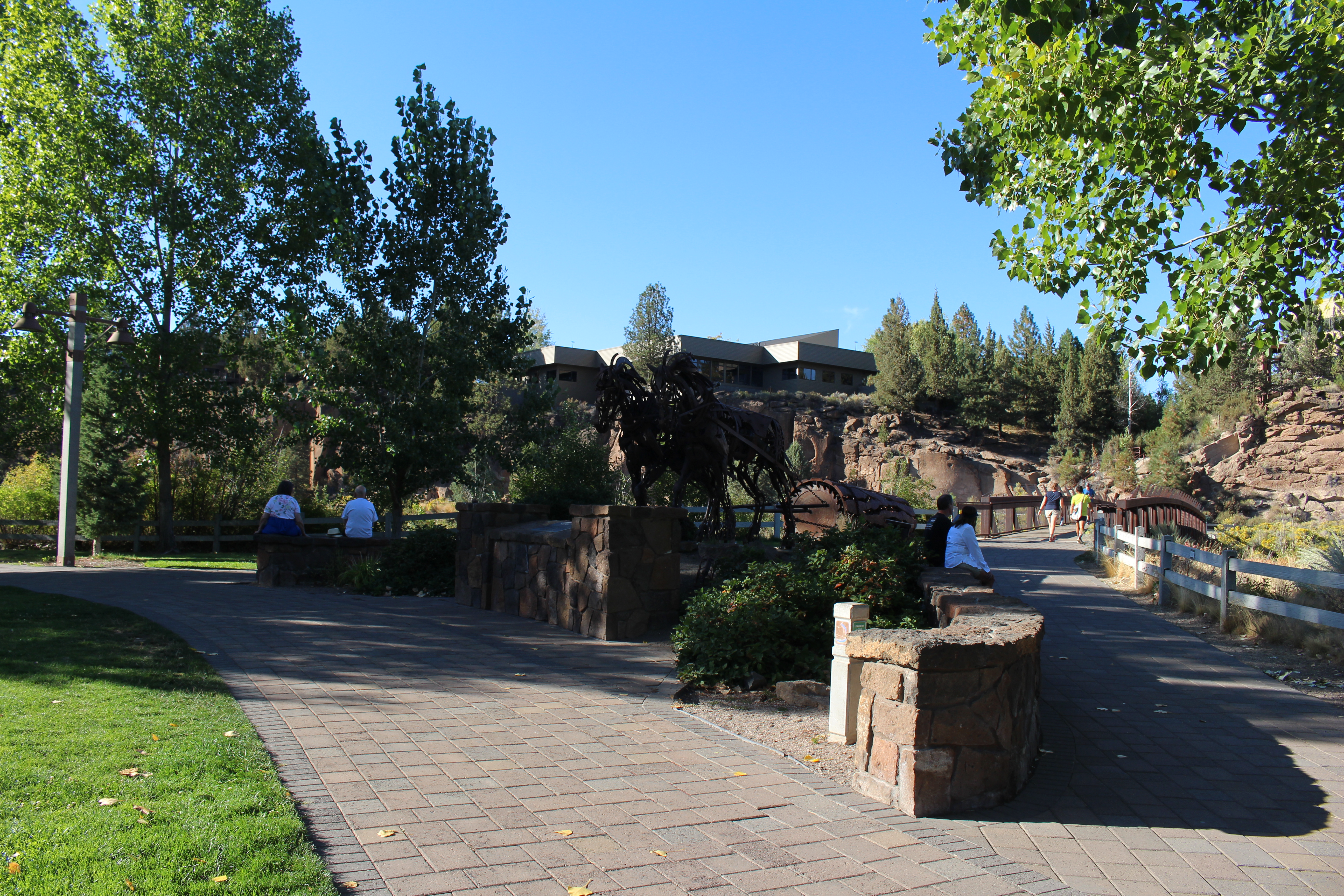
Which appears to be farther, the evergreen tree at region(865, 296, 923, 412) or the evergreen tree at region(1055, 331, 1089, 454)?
the evergreen tree at region(865, 296, 923, 412)

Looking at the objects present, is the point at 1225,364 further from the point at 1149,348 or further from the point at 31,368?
the point at 31,368

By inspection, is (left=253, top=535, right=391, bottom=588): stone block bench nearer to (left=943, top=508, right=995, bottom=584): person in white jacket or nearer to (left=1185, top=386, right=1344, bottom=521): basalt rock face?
(left=943, top=508, right=995, bottom=584): person in white jacket

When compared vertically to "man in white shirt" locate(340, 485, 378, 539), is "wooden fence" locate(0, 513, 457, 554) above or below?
below

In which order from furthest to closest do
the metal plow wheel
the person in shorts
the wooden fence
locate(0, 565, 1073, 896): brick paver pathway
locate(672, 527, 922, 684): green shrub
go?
the person in shorts → the wooden fence → the metal plow wheel → locate(672, 527, 922, 684): green shrub → locate(0, 565, 1073, 896): brick paver pathway

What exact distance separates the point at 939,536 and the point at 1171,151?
199 inches

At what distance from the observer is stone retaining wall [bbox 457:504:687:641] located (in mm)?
9148

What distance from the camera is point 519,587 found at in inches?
426

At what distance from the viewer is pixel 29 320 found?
1600 centimetres

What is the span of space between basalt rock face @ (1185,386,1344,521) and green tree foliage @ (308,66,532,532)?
103 ft

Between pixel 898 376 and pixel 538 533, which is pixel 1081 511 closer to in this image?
pixel 538 533

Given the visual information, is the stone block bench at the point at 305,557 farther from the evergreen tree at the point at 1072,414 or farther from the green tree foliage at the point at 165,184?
the evergreen tree at the point at 1072,414

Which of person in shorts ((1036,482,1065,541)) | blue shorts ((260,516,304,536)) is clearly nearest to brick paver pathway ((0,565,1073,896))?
blue shorts ((260,516,304,536))

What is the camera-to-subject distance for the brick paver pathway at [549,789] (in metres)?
3.63

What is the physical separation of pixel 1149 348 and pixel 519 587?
7978mm
